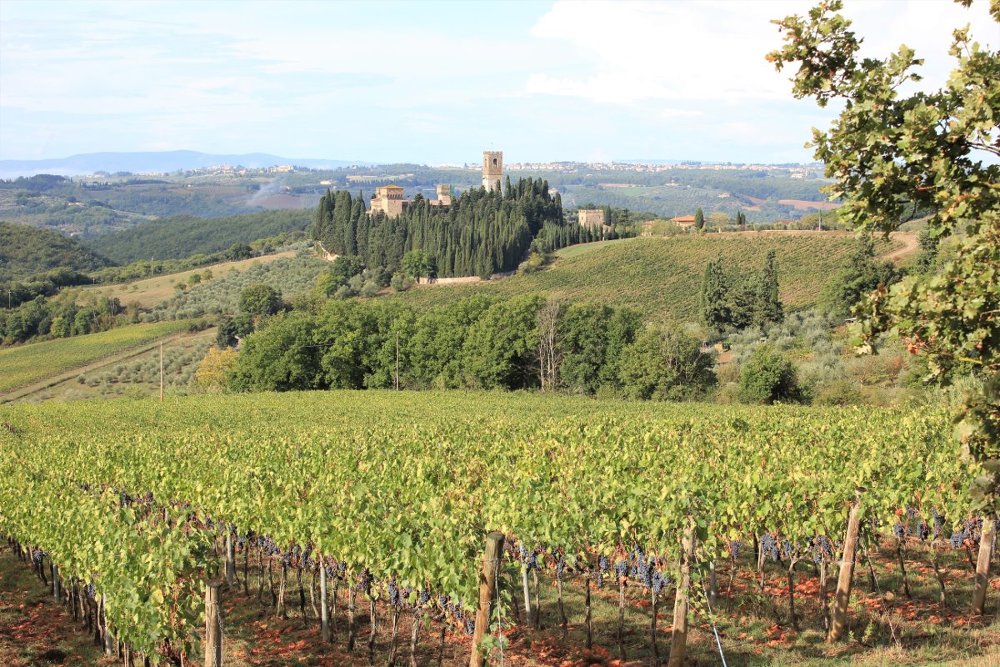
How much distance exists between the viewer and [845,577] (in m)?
11.8

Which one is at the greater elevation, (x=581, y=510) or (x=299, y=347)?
(x=581, y=510)

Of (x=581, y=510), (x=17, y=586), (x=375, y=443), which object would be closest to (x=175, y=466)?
(x=17, y=586)

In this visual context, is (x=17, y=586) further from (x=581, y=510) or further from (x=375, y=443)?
(x=581, y=510)

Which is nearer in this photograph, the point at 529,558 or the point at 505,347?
the point at 529,558

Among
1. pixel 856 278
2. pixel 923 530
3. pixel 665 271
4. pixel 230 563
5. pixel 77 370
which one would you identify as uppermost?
pixel 856 278

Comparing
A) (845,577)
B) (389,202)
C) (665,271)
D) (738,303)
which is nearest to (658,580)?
(845,577)

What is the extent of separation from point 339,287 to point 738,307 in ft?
179

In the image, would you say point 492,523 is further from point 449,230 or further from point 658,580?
point 449,230

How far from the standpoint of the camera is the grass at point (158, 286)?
381 feet

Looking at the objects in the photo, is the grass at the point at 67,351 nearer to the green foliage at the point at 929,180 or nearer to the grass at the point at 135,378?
the grass at the point at 135,378

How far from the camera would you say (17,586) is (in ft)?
58.0

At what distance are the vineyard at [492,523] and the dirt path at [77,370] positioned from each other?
54.6 metres

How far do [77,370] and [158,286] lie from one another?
48.0 m

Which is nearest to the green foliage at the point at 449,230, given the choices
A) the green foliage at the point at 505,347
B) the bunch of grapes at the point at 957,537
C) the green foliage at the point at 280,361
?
the green foliage at the point at 280,361
